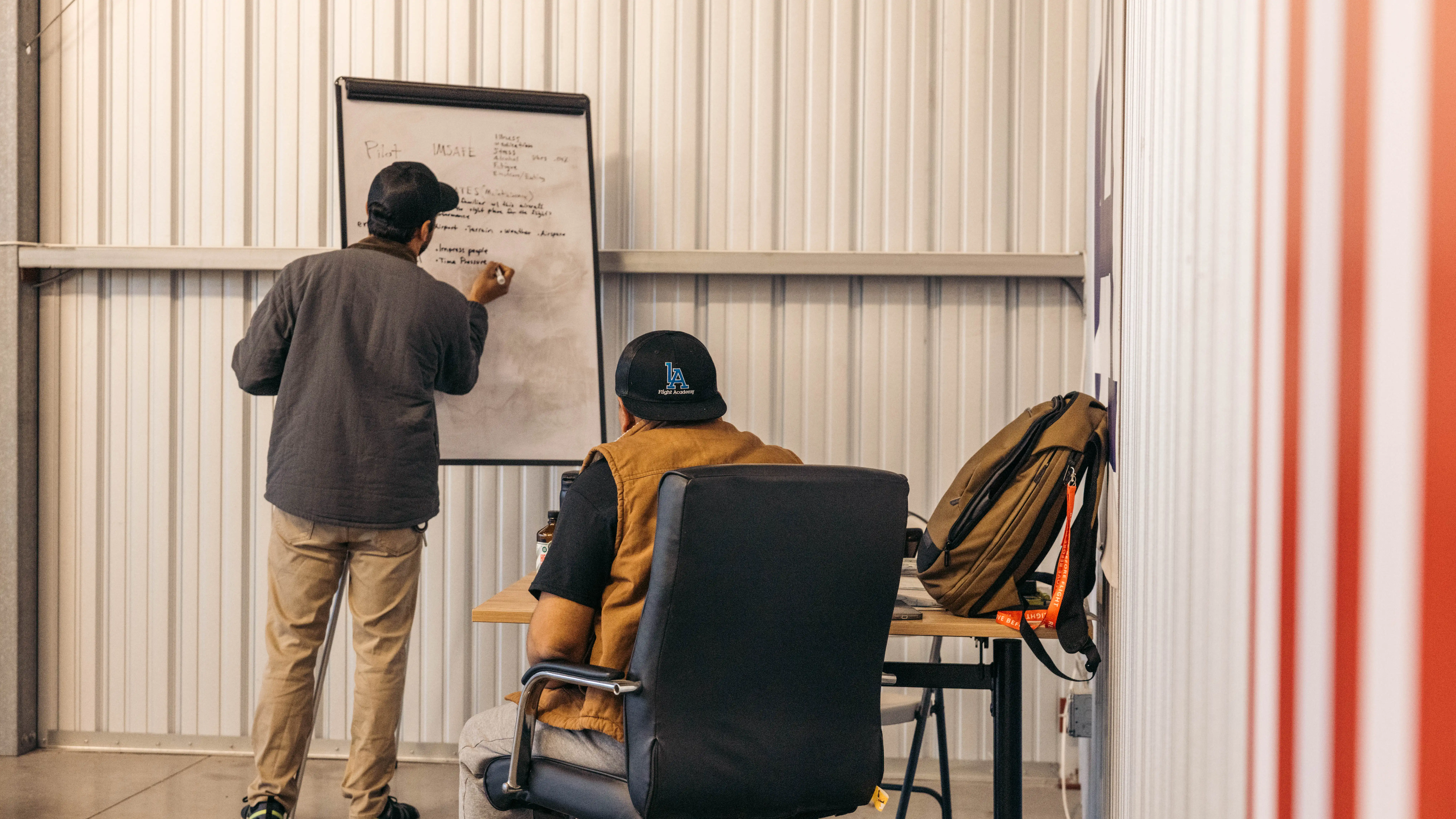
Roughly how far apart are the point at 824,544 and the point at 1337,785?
1029 mm

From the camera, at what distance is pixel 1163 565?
1355 millimetres

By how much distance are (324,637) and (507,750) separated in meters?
1.03

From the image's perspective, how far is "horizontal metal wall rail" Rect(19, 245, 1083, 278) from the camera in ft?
11.1

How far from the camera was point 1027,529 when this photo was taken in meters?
2.08

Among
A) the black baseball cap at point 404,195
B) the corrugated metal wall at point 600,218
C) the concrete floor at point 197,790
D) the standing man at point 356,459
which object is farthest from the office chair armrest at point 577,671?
the corrugated metal wall at point 600,218

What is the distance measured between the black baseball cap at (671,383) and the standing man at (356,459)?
0.94m

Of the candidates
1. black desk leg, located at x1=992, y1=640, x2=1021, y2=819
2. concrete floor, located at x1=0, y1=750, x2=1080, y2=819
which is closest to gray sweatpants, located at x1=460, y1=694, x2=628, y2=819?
black desk leg, located at x1=992, y1=640, x2=1021, y2=819

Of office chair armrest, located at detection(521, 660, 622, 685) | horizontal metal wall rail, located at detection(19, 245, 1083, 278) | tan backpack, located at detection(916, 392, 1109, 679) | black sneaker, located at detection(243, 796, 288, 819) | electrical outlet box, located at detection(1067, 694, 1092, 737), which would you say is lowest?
black sneaker, located at detection(243, 796, 288, 819)

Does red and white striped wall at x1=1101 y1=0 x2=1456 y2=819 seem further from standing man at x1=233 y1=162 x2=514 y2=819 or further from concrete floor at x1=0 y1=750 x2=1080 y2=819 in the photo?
concrete floor at x1=0 y1=750 x2=1080 y2=819

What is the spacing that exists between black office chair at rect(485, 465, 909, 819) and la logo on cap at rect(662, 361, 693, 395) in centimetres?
28

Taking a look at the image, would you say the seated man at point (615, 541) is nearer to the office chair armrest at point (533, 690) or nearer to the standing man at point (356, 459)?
the office chair armrest at point (533, 690)

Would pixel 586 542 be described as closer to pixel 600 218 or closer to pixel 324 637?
pixel 324 637

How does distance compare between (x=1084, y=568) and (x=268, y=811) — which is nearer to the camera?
(x=1084, y=568)

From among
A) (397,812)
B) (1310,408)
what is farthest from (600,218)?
(1310,408)
